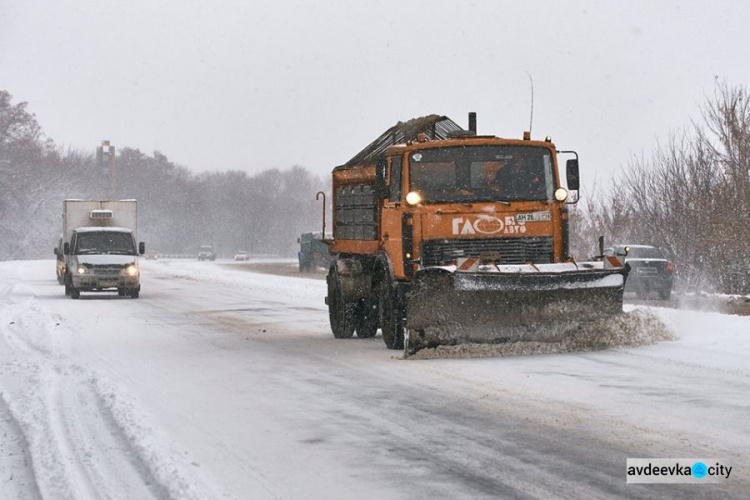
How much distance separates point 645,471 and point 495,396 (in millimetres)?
3159

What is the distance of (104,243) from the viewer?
29.8 metres

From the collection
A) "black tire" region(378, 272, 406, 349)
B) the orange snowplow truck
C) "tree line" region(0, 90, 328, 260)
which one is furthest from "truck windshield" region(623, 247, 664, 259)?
"tree line" region(0, 90, 328, 260)

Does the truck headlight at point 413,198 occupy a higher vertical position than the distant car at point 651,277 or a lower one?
higher

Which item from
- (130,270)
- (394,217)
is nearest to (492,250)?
(394,217)

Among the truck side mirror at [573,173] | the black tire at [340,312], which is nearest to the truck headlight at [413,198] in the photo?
the truck side mirror at [573,173]

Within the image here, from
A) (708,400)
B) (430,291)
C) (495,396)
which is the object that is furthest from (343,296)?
(708,400)

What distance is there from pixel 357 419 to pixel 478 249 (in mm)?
5001

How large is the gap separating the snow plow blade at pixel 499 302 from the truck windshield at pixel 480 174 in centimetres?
125

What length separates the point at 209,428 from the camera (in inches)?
308

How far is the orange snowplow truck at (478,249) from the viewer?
12148 millimetres

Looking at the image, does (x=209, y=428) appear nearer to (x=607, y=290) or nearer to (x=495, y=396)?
(x=495, y=396)

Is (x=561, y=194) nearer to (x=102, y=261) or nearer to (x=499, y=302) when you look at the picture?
(x=499, y=302)

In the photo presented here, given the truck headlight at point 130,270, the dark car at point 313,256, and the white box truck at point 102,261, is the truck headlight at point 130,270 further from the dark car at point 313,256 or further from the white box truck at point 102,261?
the dark car at point 313,256

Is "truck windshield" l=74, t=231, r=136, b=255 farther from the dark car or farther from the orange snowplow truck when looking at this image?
the dark car
